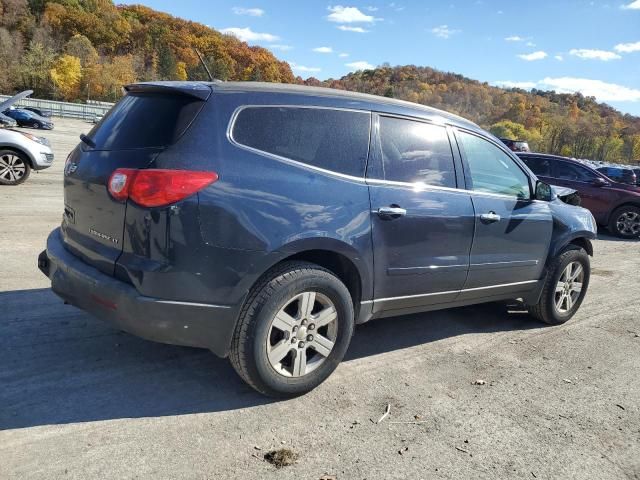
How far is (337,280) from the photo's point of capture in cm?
329

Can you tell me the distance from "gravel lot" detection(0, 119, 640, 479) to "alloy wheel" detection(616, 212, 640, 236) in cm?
851

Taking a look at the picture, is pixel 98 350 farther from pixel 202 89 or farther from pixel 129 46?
pixel 129 46

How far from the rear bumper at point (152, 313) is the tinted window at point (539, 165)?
10.9 m

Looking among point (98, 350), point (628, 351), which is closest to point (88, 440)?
point (98, 350)

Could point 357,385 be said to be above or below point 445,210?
below

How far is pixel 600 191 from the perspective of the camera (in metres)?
12.2

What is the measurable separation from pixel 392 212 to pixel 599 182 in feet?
34.8

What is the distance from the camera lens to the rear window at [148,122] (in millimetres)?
2969

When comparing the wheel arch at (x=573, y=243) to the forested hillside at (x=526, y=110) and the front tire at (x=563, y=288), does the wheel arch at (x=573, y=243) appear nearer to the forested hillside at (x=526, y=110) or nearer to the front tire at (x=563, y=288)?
the front tire at (x=563, y=288)

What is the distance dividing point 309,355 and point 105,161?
1.68m

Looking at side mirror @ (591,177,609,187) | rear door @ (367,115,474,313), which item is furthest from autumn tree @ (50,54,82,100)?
rear door @ (367,115,474,313)

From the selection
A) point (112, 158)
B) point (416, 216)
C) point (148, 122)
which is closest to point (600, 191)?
point (416, 216)

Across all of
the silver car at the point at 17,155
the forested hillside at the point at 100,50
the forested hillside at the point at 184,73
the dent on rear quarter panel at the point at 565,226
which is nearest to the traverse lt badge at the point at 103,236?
the dent on rear quarter panel at the point at 565,226

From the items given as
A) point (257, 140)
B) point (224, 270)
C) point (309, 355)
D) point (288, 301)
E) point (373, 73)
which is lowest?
point (309, 355)
